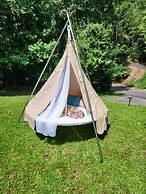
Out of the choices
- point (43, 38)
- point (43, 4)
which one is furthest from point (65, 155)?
point (43, 4)

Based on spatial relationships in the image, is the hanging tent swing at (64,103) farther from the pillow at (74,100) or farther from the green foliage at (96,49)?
the green foliage at (96,49)

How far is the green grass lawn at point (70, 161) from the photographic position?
4.02 m

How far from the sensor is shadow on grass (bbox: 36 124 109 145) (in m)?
5.49

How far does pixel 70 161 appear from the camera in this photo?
470cm

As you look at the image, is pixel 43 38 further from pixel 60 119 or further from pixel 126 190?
pixel 126 190

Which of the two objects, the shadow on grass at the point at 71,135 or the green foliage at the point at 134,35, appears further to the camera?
the green foliage at the point at 134,35

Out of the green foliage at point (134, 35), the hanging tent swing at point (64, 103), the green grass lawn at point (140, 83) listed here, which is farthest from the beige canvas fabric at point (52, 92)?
the green foliage at point (134, 35)

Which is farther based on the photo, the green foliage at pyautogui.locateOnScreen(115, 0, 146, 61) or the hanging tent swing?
the green foliage at pyautogui.locateOnScreen(115, 0, 146, 61)

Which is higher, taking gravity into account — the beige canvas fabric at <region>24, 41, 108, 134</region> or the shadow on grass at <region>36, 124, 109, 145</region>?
the beige canvas fabric at <region>24, 41, 108, 134</region>

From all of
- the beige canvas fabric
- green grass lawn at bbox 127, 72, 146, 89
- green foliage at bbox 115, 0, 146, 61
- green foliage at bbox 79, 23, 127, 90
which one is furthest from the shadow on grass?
green foliage at bbox 115, 0, 146, 61

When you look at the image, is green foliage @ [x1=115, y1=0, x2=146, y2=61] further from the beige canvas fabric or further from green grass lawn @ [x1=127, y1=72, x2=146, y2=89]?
the beige canvas fabric

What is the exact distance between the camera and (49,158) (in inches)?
188

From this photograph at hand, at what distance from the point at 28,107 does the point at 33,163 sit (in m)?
1.98

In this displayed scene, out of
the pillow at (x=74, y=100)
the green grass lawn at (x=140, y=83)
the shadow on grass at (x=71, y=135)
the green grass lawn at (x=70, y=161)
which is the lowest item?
the green grass lawn at (x=140, y=83)
